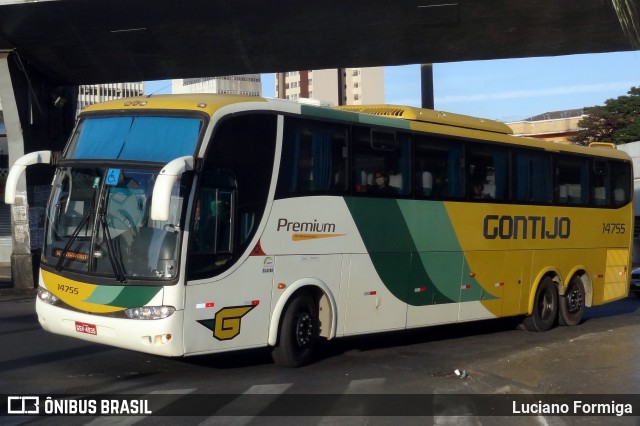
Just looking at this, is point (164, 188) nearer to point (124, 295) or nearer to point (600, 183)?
point (124, 295)

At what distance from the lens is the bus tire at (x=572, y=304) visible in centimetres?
1700

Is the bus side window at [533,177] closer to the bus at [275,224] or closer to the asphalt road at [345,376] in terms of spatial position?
the bus at [275,224]

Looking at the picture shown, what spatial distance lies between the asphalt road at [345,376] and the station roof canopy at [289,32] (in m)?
6.86

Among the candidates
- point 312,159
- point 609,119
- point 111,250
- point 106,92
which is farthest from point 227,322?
point 106,92

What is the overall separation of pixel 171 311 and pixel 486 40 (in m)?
12.1

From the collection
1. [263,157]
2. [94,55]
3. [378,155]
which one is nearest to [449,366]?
[378,155]

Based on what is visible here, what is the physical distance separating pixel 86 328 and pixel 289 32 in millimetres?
10636

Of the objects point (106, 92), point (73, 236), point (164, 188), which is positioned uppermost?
point (106, 92)

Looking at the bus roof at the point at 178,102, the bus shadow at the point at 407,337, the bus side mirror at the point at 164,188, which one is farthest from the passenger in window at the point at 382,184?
the bus side mirror at the point at 164,188

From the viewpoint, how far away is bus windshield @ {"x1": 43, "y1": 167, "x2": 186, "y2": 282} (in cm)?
962

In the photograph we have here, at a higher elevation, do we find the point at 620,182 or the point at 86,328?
the point at 620,182

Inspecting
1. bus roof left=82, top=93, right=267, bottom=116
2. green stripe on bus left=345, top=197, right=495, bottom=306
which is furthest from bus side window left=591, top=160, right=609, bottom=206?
bus roof left=82, top=93, right=267, bottom=116

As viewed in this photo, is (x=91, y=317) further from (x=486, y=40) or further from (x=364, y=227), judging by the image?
(x=486, y=40)

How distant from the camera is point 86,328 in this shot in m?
9.91
